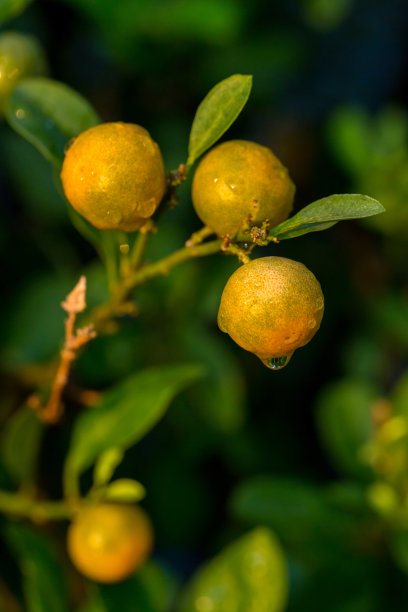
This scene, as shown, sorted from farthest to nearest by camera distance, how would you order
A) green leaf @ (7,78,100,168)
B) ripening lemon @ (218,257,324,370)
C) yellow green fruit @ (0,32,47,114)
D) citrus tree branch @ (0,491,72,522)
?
citrus tree branch @ (0,491,72,522) → yellow green fruit @ (0,32,47,114) → green leaf @ (7,78,100,168) → ripening lemon @ (218,257,324,370)

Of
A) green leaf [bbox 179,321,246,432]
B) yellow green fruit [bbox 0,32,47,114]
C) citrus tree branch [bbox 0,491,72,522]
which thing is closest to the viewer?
yellow green fruit [bbox 0,32,47,114]

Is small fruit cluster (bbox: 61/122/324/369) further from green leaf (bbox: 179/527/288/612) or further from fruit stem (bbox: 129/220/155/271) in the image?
green leaf (bbox: 179/527/288/612)

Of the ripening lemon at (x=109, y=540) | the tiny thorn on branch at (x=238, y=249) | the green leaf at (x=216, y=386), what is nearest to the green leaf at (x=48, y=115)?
the tiny thorn on branch at (x=238, y=249)

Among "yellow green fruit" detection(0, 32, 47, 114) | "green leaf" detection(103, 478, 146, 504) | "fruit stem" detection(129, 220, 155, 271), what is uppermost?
"yellow green fruit" detection(0, 32, 47, 114)

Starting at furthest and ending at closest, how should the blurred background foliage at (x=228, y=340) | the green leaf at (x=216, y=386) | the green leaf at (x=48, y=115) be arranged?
the green leaf at (x=216, y=386) < the blurred background foliage at (x=228, y=340) < the green leaf at (x=48, y=115)

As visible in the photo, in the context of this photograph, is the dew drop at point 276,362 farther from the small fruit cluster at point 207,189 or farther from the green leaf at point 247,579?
the green leaf at point 247,579

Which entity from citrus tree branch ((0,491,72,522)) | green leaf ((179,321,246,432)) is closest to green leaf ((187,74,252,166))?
citrus tree branch ((0,491,72,522))

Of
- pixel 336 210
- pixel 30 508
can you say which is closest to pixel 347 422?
pixel 30 508

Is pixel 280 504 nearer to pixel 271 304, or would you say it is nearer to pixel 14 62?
pixel 271 304
